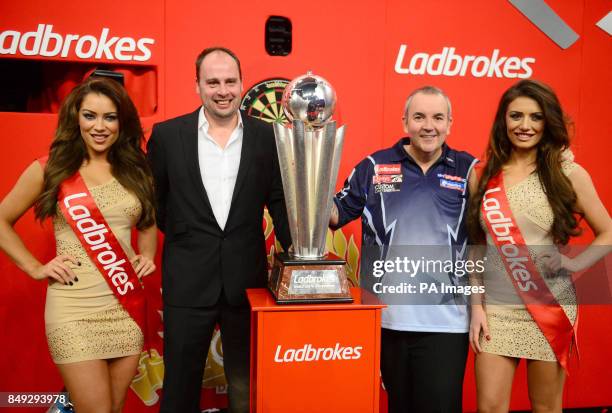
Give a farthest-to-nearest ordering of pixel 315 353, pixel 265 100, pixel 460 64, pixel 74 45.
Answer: pixel 460 64, pixel 265 100, pixel 74 45, pixel 315 353

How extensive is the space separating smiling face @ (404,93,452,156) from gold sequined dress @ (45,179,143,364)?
0.93 m

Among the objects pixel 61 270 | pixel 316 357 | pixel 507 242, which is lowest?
pixel 316 357

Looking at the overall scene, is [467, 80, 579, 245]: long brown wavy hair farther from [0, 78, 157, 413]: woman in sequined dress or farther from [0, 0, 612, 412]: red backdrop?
[0, 78, 157, 413]: woman in sequined dress

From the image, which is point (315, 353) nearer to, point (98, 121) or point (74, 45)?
point (98, 121)

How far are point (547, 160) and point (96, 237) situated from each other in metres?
1.45

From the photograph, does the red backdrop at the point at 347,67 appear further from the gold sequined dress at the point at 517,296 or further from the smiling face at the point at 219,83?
the gold sequined dress at the point at 517,296

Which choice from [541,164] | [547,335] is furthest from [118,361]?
[541,164]

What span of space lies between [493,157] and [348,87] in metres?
1.00

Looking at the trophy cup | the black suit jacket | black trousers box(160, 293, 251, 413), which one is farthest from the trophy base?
black trousers box(160, 293, 251, 413)

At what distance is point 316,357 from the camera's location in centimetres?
140

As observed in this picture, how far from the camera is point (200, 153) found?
6.00 feet

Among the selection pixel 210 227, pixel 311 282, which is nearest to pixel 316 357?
pixel 311 282

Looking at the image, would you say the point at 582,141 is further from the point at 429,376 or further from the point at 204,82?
the point at 204,82

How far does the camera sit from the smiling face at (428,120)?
1715 millimetres
